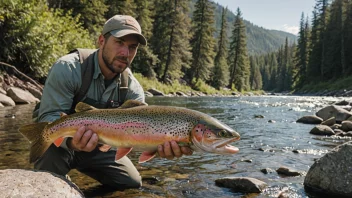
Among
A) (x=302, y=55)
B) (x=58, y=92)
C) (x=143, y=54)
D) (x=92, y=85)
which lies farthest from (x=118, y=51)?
(x=302, y=55)

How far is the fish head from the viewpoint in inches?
119

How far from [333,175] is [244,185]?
4.46 feet

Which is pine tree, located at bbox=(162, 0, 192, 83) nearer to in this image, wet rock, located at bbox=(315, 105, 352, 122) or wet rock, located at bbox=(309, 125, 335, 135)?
wet rock, located at bbox=(315, 105, 352, 122)

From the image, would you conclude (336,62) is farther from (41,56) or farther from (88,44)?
(41,56)

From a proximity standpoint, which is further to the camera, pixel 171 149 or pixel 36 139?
pixel 36 139

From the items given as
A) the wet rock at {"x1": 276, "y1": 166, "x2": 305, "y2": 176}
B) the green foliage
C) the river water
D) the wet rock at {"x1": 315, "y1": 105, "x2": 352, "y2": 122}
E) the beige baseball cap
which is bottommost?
the river water

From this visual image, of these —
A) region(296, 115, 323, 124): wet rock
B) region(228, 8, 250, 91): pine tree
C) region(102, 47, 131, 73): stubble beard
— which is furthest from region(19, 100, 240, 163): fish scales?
region(228, 8, 250, 91): pine tree

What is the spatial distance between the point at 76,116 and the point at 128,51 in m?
1.10

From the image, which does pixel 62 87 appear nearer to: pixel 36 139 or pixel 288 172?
pixel 36 139

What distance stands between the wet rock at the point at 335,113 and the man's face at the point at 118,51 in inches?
476

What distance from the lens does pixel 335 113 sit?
1399 cm

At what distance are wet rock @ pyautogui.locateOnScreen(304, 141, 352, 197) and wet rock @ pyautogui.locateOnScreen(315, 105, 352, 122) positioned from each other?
9.45 metres

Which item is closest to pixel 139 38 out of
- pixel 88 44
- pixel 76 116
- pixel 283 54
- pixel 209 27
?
pixel 76 116

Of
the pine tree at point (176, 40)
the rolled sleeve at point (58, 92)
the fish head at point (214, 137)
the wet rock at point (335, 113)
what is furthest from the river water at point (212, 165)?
the pine tree at point (176, 40)
